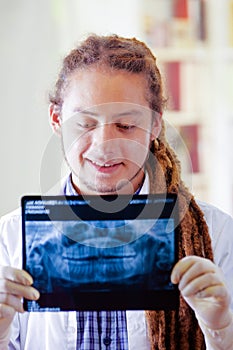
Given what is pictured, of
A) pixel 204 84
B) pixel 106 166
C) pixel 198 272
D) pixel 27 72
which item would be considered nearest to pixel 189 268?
pixel 198 272

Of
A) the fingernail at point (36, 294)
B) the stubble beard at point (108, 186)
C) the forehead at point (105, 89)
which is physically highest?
the forehead at point (105, 89)

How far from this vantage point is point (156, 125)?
3.99ft

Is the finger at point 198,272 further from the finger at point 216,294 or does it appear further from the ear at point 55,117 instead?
the ear at point 55,117

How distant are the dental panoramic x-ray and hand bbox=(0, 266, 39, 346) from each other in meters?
0.02

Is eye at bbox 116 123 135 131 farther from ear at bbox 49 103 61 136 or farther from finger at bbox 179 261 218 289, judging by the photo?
finger at bbox 179 261 218 289

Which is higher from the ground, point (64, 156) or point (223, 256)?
point (64, 156)

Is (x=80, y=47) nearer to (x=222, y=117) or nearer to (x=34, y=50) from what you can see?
(x=34, y=50)

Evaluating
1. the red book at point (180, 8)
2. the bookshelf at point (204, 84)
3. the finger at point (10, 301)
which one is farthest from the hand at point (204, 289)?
the red book at point (180, 8)

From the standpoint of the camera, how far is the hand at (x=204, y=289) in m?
0.98

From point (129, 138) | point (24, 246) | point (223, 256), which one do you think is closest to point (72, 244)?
point (24, 246)

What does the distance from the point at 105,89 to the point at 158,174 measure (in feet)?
0.68

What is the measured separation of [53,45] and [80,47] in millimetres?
1233

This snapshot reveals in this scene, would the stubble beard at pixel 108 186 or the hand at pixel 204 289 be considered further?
the stubble beard at pixel 108 186

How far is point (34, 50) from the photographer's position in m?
2.38
